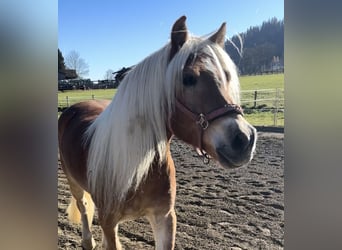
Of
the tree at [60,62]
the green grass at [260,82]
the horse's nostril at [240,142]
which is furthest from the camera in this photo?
the tree at [60,62]

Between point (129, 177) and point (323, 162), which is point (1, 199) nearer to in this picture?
point (129, 177)

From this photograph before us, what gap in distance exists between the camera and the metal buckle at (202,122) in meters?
0.73

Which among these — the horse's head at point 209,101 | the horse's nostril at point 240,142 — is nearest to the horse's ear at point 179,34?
the horse's head at point 209,101

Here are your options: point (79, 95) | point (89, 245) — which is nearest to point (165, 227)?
point (89, 245)

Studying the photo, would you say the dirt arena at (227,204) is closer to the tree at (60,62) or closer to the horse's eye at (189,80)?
the horse's eye at (189,80)

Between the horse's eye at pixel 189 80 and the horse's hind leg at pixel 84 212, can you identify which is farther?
the horse's hind leg at pixel 84 212

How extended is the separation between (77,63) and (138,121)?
→ 1.14 ft

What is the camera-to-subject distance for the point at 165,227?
35.4 inches

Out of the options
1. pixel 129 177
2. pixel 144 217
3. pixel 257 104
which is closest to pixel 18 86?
pixel 129 177

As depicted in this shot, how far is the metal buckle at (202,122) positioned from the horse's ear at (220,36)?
22 cm

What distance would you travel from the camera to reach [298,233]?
2.48 ft

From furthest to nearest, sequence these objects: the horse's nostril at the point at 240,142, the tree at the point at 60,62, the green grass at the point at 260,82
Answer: the tree at the point at 60,62, the green grass at the point at 260,82, the horse's nostril at the point at 240,142

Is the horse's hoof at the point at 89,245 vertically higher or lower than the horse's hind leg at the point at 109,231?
lower

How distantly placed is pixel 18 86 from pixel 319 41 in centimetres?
77
